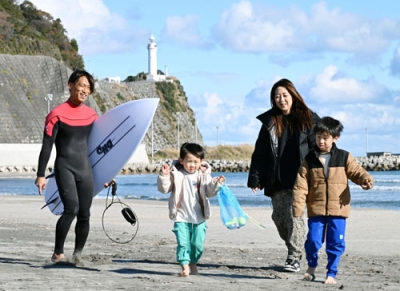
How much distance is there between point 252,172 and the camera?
8.16m

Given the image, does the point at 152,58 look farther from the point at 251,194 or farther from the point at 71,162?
the point at 71,162

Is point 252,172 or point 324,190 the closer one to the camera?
point 324,190

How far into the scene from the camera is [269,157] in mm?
8250

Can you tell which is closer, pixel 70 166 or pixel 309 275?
pixel 309 275

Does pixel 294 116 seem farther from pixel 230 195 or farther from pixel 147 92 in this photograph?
pixel 147 92

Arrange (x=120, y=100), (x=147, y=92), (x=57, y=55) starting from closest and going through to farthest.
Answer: (x=57, y=55) → (x=120, y=100) → (x=147, y=92)

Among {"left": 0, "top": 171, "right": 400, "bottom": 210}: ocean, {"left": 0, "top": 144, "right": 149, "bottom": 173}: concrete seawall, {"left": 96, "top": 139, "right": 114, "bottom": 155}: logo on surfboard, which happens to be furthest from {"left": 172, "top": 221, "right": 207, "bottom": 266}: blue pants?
{"left": 0, "top": 144, "right": 149, "bottom": 173}: concrete seawall

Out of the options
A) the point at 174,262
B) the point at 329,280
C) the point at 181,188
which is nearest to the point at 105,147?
the point at 174,262

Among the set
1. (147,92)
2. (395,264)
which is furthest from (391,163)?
(395,264)

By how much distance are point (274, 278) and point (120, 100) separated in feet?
371

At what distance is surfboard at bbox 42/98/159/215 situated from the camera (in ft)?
29.3

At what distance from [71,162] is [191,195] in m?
1.37

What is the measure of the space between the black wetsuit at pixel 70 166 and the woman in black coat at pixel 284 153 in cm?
163

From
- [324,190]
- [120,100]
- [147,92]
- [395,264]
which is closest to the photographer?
[324,190]
